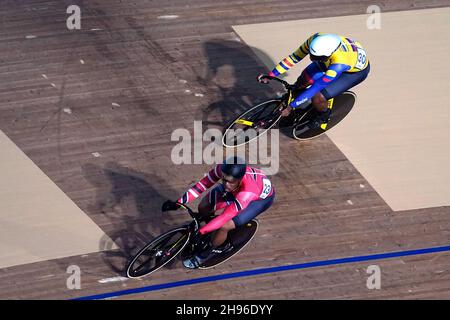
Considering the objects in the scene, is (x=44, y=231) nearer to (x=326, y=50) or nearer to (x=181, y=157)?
(x=181, y=157)

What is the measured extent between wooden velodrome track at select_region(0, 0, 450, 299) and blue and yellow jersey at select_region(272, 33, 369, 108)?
1049mm

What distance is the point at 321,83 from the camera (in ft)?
28.8

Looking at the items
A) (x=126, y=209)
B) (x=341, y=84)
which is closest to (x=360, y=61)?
(x=341, y=84)

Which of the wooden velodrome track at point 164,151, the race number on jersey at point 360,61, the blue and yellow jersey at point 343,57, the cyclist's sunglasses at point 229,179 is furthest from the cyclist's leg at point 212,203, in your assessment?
the race number on jersey at point 360,61

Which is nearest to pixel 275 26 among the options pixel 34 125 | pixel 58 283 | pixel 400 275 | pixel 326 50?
pixel 326 50

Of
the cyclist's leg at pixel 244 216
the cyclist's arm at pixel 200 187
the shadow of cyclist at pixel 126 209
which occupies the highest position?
the cyclist's arm at pixel 200 187

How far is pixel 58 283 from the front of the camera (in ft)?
25.7

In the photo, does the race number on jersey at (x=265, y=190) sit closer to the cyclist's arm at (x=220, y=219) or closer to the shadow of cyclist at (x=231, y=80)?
the cyclist's arm at (x=220, y=219)

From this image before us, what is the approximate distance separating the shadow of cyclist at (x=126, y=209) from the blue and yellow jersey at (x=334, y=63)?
1.96 metres

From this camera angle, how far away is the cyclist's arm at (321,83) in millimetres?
8781

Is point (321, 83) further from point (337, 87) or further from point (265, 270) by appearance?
point (265, 270)

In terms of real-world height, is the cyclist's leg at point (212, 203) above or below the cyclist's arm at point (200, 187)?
below
